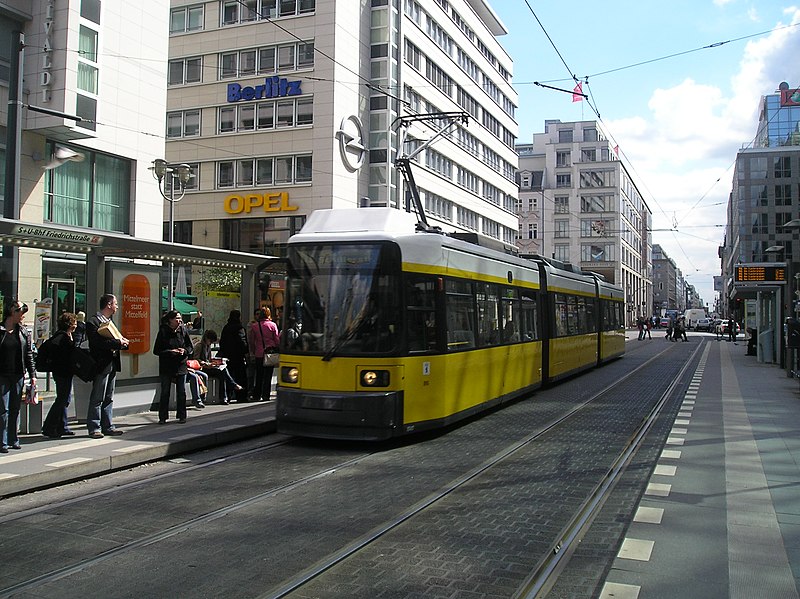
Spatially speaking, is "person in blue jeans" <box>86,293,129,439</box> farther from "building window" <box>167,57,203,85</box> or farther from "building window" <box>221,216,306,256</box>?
"building window" <box>167,57,203,85</box>

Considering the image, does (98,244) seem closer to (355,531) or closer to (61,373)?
(61,373)

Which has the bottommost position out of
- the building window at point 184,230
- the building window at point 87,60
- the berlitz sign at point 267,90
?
the building window at point 184,230

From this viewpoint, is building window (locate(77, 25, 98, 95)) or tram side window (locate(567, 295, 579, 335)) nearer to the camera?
tram side window (locate(567, 295, 579, 335))

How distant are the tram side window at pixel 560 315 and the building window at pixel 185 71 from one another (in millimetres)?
31821

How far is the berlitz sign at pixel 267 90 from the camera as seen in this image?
40000 mm

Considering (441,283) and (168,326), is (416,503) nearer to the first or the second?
(441,283)

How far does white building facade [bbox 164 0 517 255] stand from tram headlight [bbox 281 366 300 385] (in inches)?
1179

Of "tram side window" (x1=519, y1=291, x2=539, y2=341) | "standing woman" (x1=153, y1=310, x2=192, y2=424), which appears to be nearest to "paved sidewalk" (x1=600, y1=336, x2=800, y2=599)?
"tram side window" (x1=519, y1=291, x2=539, y2=341)

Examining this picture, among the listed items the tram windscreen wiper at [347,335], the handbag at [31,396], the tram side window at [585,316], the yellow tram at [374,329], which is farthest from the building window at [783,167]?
the handbag at [31,396]

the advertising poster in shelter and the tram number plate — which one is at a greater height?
the advertising poster in shelter

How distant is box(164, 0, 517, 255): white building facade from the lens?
39.7m

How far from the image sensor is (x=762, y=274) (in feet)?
79.0

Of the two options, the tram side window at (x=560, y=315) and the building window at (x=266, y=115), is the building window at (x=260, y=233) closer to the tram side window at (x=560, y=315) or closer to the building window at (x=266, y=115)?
the building window at (x=266, y=115)

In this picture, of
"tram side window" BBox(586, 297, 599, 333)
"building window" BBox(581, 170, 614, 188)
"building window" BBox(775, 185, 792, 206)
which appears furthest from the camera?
"building window" BBox(581, 170, 614, 188)
